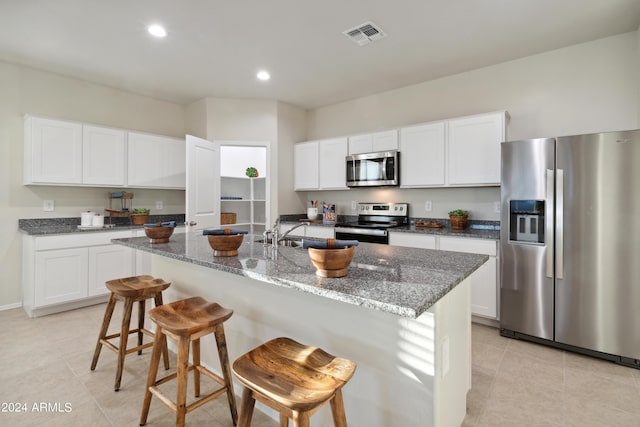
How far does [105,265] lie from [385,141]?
3.61 meters

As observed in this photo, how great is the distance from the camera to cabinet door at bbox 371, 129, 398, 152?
3.95 meters

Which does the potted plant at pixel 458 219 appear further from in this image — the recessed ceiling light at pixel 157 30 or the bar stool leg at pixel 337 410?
the recessed ceiling light at pixel 157 30

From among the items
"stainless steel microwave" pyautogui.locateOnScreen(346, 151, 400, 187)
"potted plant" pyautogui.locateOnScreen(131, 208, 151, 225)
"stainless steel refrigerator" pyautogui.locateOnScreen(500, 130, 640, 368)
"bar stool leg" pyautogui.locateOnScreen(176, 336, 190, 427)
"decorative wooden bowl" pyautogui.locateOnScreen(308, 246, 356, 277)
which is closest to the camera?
"decorative wooden bowl" pyautogui.locateOnScreen(308, 246, 356, 277)

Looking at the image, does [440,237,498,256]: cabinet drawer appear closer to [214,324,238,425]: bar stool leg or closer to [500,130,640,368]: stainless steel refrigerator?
[500,130,640,368]: stainless steel refrigerator

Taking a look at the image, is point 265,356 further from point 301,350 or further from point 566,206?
point 566,206

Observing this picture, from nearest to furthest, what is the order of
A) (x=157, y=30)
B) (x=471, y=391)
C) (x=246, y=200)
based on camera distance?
1. (x=471, y=391)
2. (x=157, y=30)
3. (x=246, y=200)

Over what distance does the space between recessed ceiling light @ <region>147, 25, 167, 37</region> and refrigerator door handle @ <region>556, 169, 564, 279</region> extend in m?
3.52

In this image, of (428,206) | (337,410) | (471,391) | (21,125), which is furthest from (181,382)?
(21,125)

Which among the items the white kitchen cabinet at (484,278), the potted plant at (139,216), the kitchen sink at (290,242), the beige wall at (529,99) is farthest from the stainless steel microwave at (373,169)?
the potted plant at (139,216)

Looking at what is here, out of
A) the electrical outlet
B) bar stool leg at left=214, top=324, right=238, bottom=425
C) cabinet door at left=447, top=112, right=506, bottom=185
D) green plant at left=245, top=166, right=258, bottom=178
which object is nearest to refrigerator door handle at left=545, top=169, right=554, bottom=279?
cabinet door at left=447, top=112, right=506, bottom=185

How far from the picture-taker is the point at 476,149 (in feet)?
11.0

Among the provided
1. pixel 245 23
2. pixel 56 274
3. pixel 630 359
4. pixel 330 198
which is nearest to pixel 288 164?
pixel 330 198

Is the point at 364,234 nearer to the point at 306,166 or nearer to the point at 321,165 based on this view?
the point at 321,165

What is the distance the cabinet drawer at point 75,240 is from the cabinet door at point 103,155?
2.16ft
